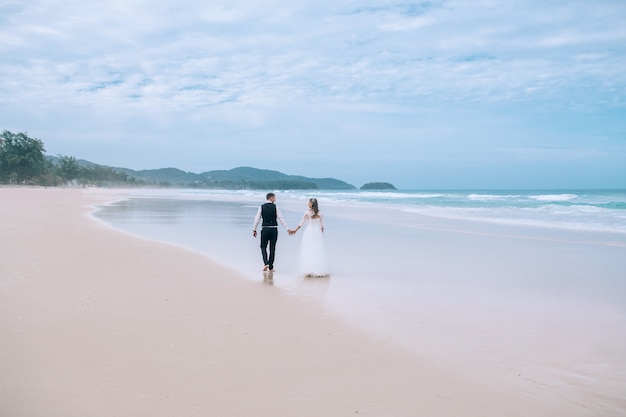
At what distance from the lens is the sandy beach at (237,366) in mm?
4094

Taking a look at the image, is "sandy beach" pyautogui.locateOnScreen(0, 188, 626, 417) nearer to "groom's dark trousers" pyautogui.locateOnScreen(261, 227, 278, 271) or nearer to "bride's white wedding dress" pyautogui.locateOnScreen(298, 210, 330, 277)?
"bride's white wedding dress" pyautogui.locateOnScreen(298, 210, 330, 277)

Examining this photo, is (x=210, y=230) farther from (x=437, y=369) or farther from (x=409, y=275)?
(x=437, y=369)

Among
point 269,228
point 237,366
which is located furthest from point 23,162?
point 237,366

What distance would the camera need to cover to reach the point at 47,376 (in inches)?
176

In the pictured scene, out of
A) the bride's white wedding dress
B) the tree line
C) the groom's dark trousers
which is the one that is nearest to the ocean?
the bride's white wedding dress

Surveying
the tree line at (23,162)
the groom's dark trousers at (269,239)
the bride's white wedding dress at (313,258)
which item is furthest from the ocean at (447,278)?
the tree line at (23,162)

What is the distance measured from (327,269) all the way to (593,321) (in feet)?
16.3

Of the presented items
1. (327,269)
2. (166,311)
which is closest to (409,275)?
(327,269)

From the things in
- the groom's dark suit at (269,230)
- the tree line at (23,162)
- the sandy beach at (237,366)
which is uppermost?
the tree line at (23,162)

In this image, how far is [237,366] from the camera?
16.0ft

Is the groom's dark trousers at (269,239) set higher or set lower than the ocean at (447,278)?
higher

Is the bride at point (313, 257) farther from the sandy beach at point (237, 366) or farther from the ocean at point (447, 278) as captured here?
the sandy beach at point (237, 366)

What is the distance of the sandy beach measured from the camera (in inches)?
161

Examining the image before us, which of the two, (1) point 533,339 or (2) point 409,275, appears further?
(2) point 409,275
